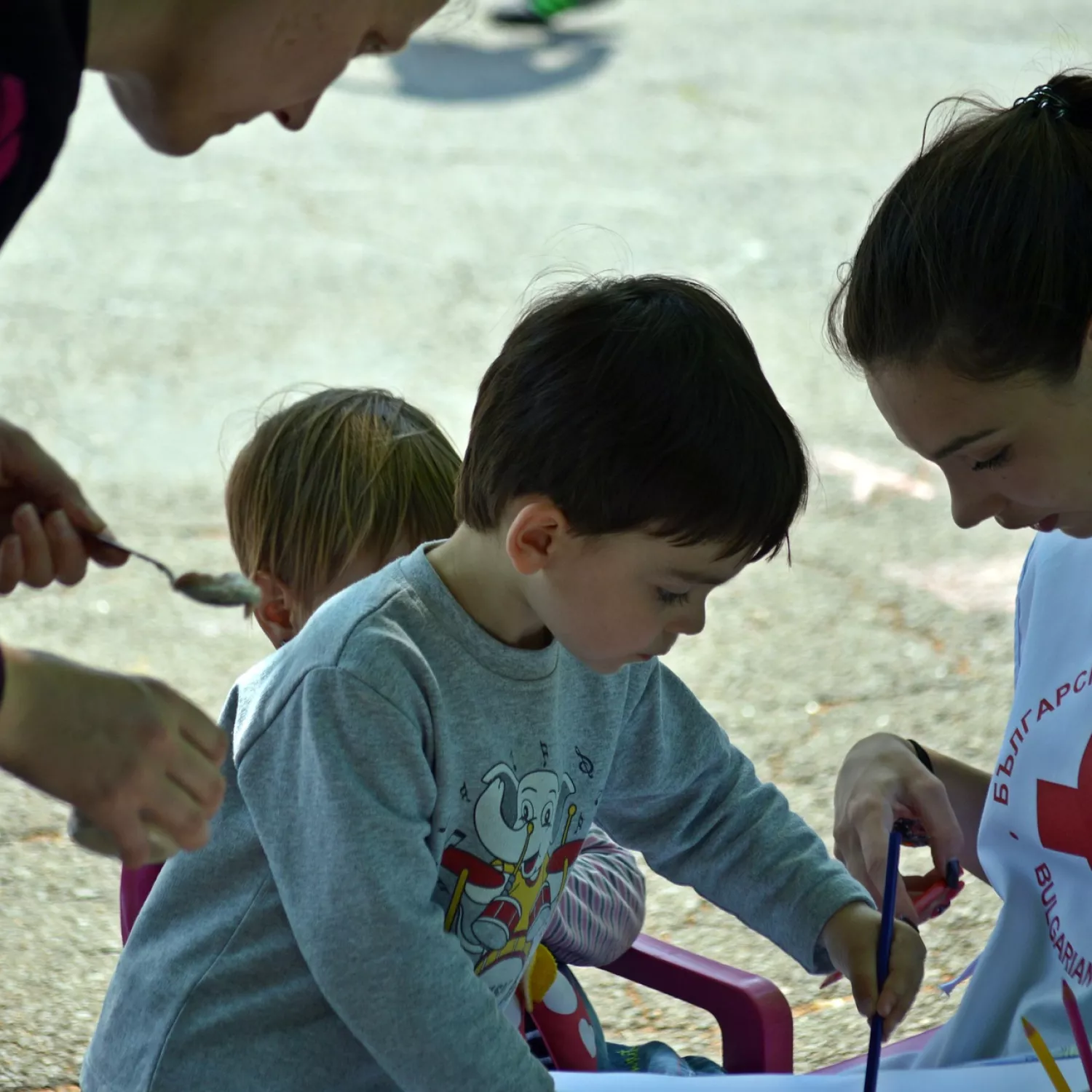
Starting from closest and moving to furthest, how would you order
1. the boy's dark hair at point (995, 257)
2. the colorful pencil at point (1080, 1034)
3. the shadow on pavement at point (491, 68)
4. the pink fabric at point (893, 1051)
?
1. the colorful pencil at point (1080, 1034)
2. the boy's dark hair at point (995, 257)
3. the pink fabric at point (893, 1051)
4. the shadow on pavement at point (491, 68)


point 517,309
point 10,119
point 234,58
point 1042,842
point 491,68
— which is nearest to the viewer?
point 10,119

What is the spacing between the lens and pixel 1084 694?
1524mm

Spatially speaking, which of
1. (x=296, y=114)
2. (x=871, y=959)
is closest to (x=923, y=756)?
(x=871, y=959)

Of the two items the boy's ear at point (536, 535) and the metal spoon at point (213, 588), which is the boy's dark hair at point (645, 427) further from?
the metal spoon at point (213, 588)

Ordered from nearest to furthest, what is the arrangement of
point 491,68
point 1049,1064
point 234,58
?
point 234,58 → point 1049,1064 → point 491,68

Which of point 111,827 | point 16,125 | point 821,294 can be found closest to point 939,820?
point 111,827

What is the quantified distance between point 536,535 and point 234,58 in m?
0.44

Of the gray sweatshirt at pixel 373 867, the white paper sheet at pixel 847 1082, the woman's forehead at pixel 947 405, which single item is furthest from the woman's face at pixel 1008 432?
the white paper sheet at pixel 847 1082

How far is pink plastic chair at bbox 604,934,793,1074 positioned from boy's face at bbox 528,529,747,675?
19.6 inches

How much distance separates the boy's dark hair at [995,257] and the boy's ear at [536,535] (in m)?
0.34

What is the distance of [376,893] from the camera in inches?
48.1

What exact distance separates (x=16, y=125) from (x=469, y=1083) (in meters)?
0.73

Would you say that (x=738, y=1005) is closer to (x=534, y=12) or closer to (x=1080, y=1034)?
(x=1080, y=1034)

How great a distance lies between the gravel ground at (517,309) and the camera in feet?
7.97
